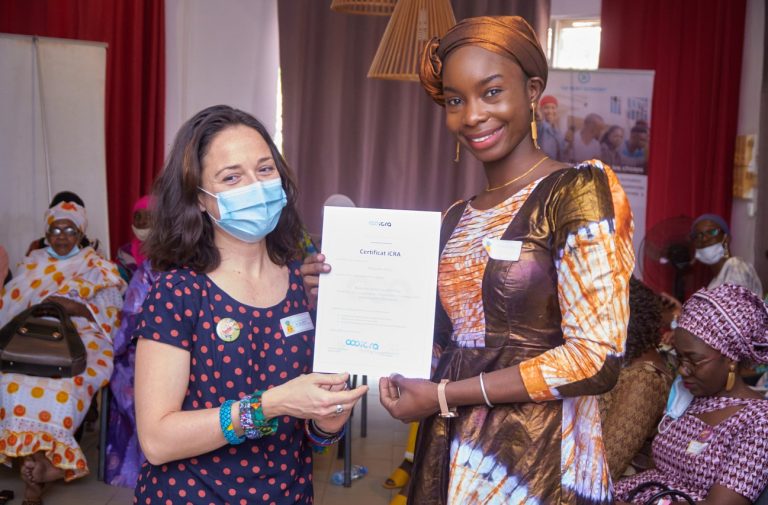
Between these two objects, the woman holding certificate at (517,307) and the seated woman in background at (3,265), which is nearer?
the woman holding certificate at (517,307)

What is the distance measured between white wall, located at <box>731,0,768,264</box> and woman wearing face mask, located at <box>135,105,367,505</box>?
606 cm

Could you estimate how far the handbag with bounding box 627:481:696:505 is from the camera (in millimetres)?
2564

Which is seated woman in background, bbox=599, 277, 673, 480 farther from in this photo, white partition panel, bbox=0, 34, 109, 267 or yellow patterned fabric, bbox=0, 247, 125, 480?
white partition panel, bbox=0, 34, 109, 267

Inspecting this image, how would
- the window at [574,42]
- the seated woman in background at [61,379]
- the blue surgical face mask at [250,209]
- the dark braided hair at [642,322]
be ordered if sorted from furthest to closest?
1. the window at [574,42]
2. the seated woman in background at [61,379]
3. the dark braided hair at [642,322]
4. the blue surgical face mask at [250,209]

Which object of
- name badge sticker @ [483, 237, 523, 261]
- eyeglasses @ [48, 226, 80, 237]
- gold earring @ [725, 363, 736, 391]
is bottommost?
gold earring @ [725, 363, 736, 391]

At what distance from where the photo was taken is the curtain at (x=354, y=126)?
7.85m

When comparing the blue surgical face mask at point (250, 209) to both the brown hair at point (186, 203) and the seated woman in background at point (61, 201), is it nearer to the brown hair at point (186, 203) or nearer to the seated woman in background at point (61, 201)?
the brown hair at point (186, 203)

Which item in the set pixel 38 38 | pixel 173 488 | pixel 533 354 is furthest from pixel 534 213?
pixel 38 38

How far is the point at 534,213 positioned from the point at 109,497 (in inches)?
150

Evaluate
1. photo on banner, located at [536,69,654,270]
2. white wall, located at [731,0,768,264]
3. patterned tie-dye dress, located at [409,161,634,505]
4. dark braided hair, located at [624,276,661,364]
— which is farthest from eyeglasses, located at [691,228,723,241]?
patterned tie-dye dress, located at [409,161,634,505]

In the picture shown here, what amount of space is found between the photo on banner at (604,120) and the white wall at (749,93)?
32.6 inches

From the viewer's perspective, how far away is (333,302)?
180 centimetres

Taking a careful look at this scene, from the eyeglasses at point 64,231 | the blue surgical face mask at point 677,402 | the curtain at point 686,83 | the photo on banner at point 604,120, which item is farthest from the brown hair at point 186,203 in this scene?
the curtain at point 686,83

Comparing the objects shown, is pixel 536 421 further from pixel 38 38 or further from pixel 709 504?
pixel 38 38
